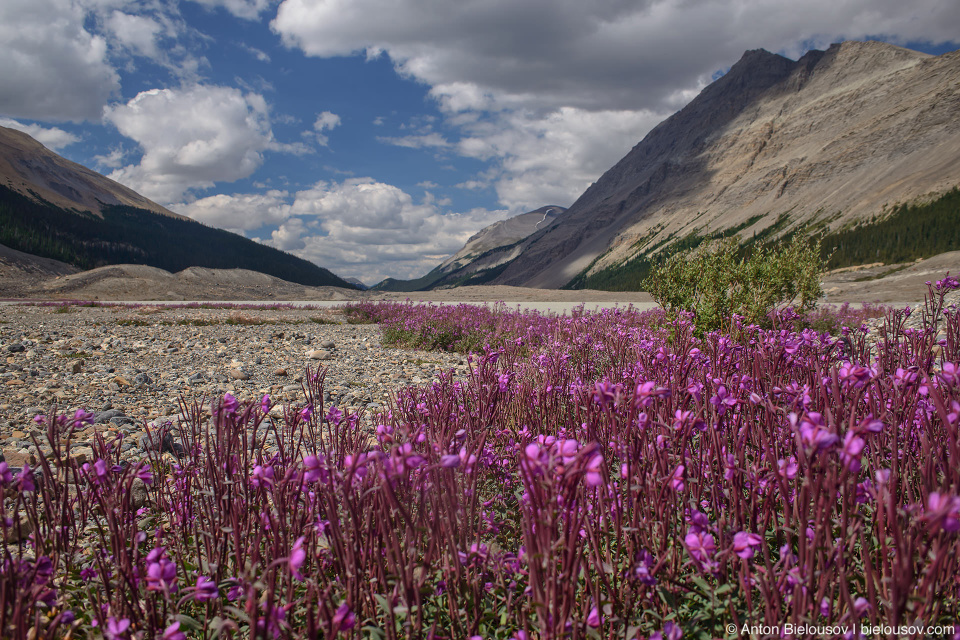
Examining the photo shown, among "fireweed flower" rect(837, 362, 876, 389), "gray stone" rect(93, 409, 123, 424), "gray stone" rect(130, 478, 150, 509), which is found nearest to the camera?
"fireweed flower" rect(837, 362, 876, 389)

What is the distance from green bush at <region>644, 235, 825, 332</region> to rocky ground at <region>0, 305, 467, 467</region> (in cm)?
470

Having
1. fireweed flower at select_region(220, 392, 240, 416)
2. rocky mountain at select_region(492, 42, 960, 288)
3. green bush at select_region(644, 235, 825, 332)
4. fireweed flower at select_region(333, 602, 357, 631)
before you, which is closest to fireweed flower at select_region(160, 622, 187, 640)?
fireweed flower at select_region(333, 602, 357, 631)

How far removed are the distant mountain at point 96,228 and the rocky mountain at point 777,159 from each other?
84958 millimetres

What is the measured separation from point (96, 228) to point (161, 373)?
406 feet

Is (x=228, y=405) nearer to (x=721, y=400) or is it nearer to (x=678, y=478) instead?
(x=678, y=478)

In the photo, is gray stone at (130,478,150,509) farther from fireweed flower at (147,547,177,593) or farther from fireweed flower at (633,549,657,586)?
fireweed flower at (633,549,657,586)

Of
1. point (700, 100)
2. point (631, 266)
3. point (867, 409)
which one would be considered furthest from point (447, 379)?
point (700, 100)

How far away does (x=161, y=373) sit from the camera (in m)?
7.56

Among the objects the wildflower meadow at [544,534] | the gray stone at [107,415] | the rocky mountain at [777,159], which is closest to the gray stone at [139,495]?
the wildflower meadow at [544,534]

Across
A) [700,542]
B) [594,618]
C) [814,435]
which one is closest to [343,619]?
[594,618]

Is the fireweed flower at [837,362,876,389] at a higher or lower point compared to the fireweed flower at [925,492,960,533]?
higher

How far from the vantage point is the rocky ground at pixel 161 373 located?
4789 millimetres

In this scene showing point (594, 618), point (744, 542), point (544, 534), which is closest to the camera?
point (544, 534)

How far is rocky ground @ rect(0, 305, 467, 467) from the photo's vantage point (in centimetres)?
479
